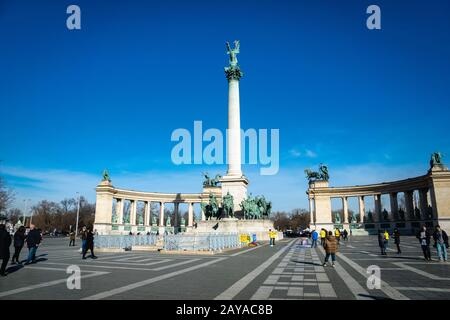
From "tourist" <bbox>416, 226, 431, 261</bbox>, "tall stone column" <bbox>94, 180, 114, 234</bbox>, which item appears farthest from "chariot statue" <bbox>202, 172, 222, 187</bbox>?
"tourist" <bbox>416, 226, 431, 261</bbox>

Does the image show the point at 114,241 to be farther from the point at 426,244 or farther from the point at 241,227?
the point at 426,244

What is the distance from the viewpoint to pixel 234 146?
47375 mm

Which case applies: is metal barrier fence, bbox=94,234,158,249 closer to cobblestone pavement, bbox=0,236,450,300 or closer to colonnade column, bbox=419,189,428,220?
cobblestone pavement, bbox=0,236,450,300

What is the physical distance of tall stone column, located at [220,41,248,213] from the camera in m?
45.8

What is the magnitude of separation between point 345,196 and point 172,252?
60.5m

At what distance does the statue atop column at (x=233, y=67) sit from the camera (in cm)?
5097

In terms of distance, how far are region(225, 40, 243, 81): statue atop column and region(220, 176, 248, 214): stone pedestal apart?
17159mm

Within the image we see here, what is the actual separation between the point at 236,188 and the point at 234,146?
21.4ft

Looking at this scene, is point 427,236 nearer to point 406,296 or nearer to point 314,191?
point 406,296

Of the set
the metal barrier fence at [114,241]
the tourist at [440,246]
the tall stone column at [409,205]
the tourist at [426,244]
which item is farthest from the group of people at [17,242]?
the tall stone column at [409,205]

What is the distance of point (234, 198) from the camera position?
149ft
